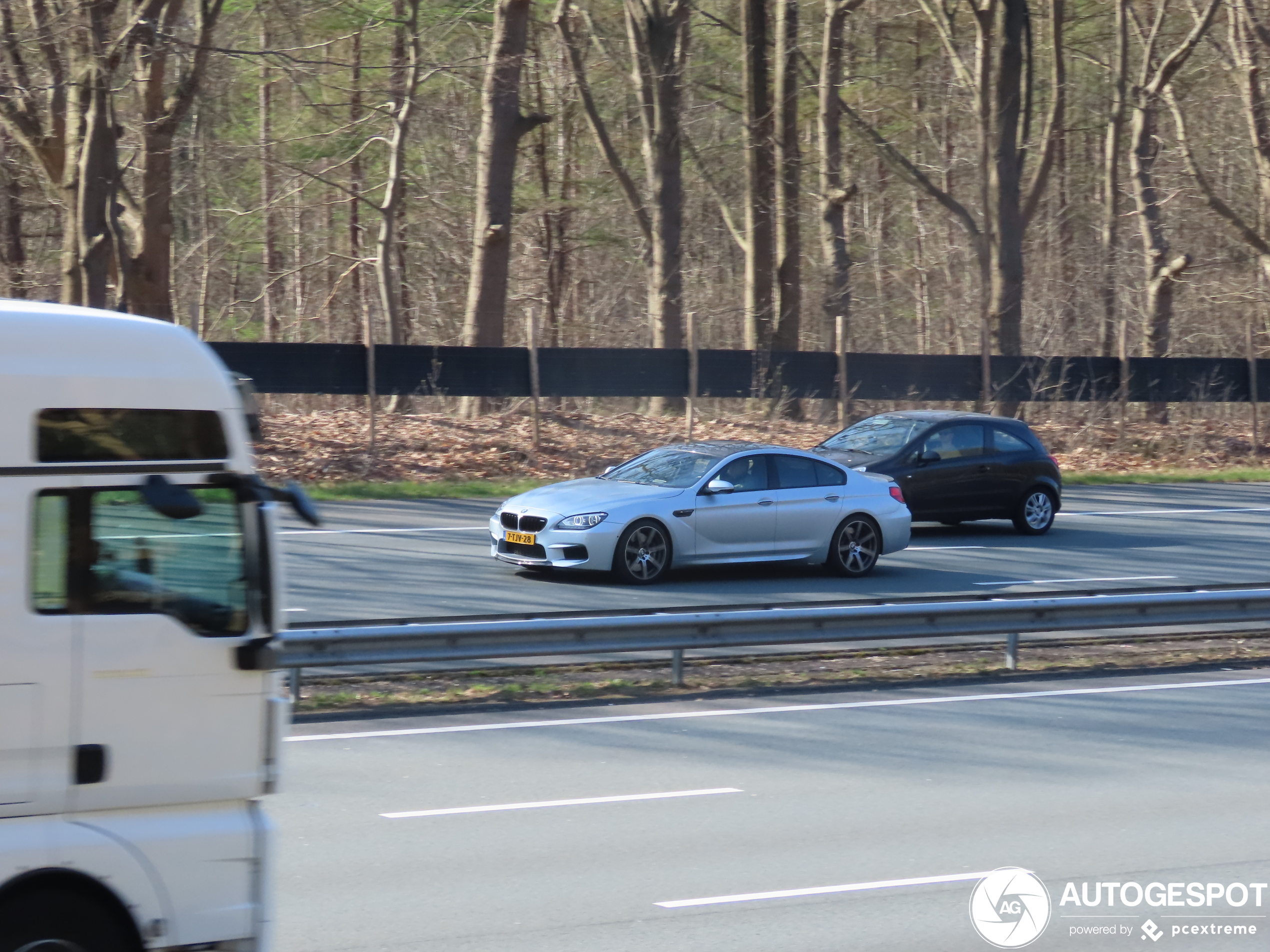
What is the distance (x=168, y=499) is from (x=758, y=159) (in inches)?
1185

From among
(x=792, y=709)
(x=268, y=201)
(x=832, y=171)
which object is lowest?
(x=792, y=709)

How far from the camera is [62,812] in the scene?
14.4 ft

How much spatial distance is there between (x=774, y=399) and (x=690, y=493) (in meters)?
13.0

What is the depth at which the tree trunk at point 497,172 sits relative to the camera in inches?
1098

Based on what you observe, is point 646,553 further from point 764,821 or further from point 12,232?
point 12,232

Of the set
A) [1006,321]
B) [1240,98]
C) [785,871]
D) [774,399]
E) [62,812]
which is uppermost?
[1240,98]

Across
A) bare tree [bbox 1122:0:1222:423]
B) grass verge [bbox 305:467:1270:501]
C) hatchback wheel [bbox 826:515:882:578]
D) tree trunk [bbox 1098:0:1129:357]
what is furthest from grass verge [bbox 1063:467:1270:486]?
hatchback wheel [bbox 826:515:882:578]

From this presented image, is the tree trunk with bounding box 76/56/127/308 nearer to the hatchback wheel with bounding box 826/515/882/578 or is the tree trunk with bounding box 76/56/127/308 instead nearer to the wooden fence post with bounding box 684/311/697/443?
the wooden fence post with bounding box 684/311/697/443

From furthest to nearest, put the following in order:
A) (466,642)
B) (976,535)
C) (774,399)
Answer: (774,399) → (976,535) → (466,642)

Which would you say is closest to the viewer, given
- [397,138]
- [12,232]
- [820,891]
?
[820,891]

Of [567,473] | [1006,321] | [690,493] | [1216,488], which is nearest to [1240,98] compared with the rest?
[1006,321]

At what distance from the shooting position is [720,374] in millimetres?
26891

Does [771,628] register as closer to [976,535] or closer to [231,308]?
[976,535]

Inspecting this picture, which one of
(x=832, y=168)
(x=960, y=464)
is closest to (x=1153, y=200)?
(x=832, y=168)
